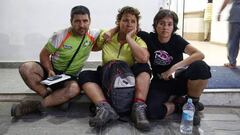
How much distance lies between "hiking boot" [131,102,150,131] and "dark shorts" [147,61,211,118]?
0.08m

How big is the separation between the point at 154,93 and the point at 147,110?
18cm

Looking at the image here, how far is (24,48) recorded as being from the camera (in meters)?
3.45

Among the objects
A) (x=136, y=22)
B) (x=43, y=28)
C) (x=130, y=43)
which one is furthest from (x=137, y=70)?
(x=43, y=28)

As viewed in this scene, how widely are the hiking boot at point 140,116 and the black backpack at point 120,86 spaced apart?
98 millimetres

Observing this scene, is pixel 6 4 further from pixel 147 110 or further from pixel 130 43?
pixel 147 110

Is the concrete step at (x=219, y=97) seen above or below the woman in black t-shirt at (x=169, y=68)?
below

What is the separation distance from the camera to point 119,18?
7.35ft

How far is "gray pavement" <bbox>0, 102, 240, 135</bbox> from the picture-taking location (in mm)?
1904

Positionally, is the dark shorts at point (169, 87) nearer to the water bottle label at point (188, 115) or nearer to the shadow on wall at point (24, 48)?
the water bottle label at point (188, 115)

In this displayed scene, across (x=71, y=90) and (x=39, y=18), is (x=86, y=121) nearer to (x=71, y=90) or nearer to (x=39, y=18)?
(x=71, y=90)

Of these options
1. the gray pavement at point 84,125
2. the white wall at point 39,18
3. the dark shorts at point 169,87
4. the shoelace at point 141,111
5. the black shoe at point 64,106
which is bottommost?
the gray pavement at point 84,125

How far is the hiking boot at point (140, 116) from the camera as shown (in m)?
1.89

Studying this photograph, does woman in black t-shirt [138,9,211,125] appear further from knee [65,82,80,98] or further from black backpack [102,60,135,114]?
knee [65,82,80,98]

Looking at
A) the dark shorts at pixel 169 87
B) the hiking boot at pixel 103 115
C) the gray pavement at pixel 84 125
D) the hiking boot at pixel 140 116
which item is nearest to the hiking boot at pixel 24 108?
the gray pavement at pixel 84 125
